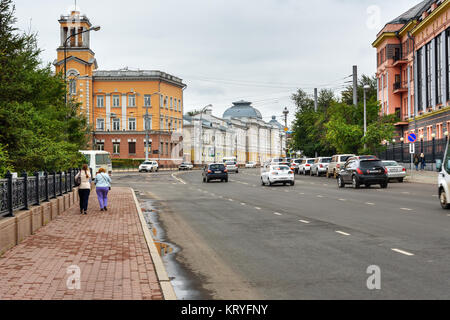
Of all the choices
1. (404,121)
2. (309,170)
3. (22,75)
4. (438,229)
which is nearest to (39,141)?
(22,75)

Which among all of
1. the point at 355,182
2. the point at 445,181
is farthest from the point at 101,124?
the point at 445,181

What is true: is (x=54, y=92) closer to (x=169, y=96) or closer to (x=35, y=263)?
(x=35, y=263)

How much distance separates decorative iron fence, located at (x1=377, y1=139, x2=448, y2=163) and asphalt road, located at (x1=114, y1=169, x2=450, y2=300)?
30010mm

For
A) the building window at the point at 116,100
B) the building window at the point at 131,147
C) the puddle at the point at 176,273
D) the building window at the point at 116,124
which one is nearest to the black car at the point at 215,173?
the puddle at the point at 176,273

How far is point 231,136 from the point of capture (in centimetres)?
15500

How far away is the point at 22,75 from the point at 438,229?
1511cm

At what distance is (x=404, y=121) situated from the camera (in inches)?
2707

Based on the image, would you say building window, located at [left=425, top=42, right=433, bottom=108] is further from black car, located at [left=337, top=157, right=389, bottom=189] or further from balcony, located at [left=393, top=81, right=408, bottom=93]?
black car, located at [left=337, top=157, right=389, bottom=189]

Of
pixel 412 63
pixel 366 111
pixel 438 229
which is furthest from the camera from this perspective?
pixel 412 63

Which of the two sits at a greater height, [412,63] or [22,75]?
[412,63]

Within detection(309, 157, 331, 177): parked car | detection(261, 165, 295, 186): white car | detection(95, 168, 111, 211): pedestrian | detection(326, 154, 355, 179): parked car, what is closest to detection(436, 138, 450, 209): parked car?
detection(95, 168, 111, 211): pedestrian

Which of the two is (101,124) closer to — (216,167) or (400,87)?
(400,87)
